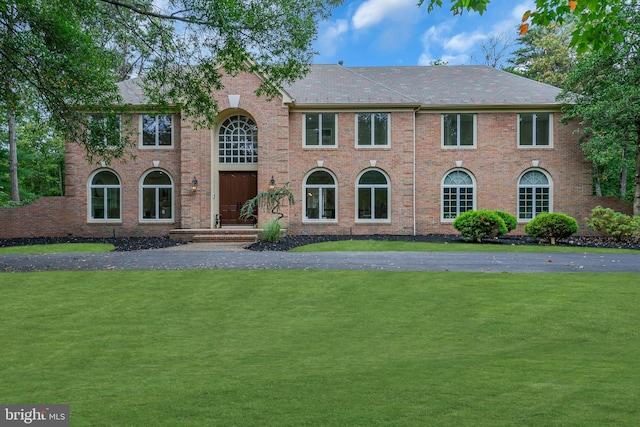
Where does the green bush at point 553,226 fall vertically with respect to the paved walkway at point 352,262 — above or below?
above

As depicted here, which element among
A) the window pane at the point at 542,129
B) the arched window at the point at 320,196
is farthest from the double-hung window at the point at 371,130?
the window pane at the point at 542,129

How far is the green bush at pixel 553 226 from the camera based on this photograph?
16438 millimetres

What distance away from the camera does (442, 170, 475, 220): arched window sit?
21.2 metres

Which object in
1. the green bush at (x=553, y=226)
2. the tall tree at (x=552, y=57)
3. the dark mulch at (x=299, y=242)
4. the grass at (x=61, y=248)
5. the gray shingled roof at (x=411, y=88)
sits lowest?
the grass at (x=61, y=248)

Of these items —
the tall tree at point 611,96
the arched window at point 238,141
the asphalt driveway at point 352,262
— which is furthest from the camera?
the arched window at point 238,141

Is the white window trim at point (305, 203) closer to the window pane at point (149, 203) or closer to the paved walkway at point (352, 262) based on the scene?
the window pane at point (149, 203)

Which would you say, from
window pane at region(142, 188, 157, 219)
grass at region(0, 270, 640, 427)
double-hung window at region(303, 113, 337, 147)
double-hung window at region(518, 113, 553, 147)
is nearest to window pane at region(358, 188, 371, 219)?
double-hung window at region(303, 113, 337, 147)

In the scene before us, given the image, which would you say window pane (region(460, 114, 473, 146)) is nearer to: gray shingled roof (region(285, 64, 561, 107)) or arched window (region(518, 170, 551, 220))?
gray shingled roof (region(285, 64, 561, 107))

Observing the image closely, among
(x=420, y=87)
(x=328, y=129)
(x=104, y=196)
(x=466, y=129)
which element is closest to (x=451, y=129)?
(x=466, y=129)

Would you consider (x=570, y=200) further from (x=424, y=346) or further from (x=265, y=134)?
(x=424, y=346)

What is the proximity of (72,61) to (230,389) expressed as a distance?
9944 mm

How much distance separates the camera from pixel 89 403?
334cm

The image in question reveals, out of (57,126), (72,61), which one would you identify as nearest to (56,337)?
(72,61)

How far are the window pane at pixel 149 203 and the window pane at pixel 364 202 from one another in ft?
30.5
